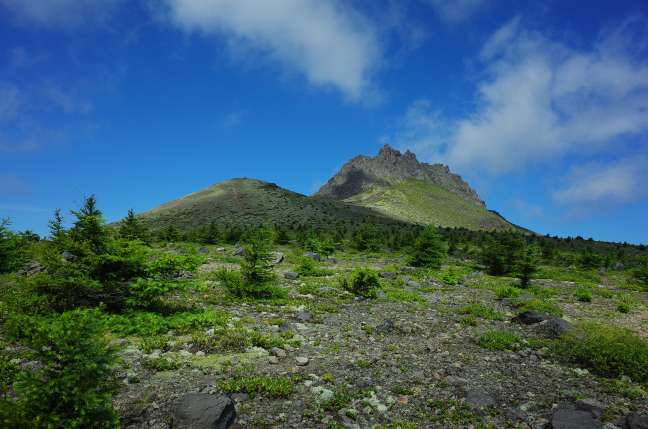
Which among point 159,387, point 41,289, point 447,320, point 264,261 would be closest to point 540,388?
point 447,320

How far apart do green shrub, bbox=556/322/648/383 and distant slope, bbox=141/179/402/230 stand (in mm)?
75934

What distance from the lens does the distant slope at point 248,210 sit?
92.3 metres

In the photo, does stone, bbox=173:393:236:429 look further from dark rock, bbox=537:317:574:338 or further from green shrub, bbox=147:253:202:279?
dark rock, bbox=537:317:574:338

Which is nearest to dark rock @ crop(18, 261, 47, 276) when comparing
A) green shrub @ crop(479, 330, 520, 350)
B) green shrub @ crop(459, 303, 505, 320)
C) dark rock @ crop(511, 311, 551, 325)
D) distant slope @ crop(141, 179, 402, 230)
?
green shrub @ crop(479, 330, 520, 350)

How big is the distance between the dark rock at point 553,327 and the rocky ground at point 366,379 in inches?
3.5

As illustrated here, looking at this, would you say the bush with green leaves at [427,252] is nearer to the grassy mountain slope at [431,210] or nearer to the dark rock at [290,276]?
the dark rock at [290,276]

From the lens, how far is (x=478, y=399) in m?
7.93

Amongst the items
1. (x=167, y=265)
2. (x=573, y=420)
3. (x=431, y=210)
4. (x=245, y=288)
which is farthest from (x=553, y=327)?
(x=431, y=210)

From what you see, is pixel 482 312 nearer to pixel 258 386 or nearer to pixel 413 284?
pixel 413 284

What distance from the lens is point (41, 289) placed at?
35.6 feet

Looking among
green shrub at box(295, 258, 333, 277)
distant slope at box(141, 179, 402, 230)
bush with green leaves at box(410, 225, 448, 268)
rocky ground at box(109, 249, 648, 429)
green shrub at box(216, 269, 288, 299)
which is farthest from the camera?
distant slope at box(141, 179, 402, 230)

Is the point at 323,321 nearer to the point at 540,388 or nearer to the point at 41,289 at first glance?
the point at 540,388

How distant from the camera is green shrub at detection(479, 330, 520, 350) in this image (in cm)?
1134

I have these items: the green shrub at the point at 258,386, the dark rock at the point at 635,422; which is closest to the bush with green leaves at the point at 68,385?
the green shrub at the point at 258,386
